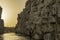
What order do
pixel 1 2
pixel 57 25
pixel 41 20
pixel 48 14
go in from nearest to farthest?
pixel 57 25
pixel 48 14
pixel 41 20
pixel 1 2

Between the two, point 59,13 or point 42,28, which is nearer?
point 59,13

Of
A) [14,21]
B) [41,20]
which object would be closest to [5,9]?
[14,21]

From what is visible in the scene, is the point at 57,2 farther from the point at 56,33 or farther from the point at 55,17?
the point at 56,33

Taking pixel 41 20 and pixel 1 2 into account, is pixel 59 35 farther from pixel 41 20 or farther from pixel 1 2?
pixel 1 2

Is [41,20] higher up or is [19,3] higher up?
[19,3]

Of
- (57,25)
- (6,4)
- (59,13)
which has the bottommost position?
(57,25)

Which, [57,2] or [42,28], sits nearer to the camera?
[57,2]

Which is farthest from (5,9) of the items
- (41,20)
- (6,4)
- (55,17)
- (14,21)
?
(55,17)

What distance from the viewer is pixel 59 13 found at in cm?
315

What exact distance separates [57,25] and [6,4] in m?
6.76

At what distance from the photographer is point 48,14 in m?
3.62

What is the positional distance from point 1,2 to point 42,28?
621 cm

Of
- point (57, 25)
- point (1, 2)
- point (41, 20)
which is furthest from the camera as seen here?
point (1, 2)

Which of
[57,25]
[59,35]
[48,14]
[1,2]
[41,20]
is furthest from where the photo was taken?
[1,2]
